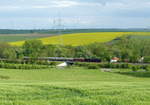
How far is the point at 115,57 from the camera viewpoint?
87562 mm

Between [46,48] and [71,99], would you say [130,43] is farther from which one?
[71,99]

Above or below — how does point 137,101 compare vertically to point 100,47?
above

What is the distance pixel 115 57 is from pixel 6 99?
78640mm

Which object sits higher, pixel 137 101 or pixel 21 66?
pixel 137 101

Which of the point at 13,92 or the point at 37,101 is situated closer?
the point at 37,101

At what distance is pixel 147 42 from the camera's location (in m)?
97.4

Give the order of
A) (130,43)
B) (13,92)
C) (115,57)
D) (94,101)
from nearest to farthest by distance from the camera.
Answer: (94,101) → (13,92) → (115,57) → (130,43)

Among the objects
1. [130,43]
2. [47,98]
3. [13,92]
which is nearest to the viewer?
[47,98]

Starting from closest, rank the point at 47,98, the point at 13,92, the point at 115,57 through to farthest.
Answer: the point at 47,98, the point at 13,92, the point at 115,57

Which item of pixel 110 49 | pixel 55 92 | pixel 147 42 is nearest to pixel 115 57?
pixel 110 49

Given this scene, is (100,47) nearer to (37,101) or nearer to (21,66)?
(21,66)

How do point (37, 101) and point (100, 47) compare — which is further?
point (100, 47)

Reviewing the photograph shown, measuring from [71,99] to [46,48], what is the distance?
86.3 metres

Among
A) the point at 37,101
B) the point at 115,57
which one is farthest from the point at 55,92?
the point at 115,57
